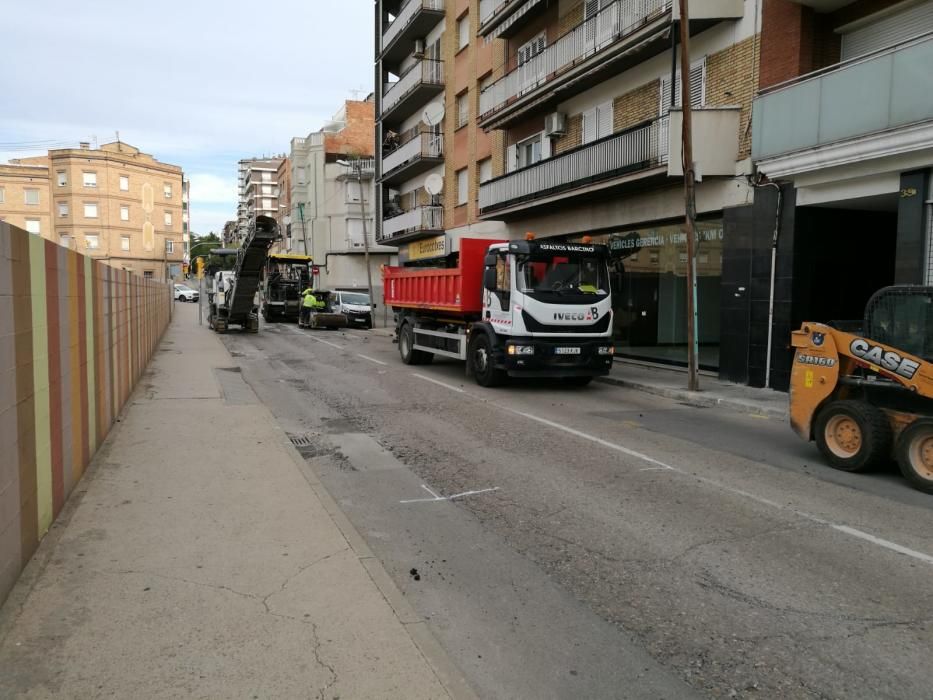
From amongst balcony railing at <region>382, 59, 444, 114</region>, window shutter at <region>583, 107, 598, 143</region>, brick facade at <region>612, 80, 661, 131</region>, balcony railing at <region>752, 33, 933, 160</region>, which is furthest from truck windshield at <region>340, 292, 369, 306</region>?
balcony railing at <region>752, 33, 933, 160</region>

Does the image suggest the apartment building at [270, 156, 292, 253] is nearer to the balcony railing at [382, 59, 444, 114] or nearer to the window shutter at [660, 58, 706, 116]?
the balcony railing at [382, 59, 444, 114]

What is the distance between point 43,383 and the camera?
460 centimetres

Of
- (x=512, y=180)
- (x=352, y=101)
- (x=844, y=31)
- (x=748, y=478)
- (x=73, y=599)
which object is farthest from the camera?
(x=352, y=101)

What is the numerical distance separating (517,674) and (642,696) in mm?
559

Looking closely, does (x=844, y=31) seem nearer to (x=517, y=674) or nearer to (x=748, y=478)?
(x=748, y=478)

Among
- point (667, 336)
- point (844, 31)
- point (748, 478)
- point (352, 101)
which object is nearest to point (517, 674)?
point (748, 478)

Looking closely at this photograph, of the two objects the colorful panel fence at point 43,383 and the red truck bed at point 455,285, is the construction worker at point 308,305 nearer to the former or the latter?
the red truck bed at point 455,285

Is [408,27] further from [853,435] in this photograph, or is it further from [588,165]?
[853,435]

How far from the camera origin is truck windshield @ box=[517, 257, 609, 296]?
12.7 meters

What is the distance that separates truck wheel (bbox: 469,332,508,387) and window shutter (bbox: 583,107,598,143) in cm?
810

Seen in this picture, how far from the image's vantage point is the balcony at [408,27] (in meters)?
29.5

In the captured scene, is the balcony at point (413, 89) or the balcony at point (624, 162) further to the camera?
the balcony at point (413, 89)

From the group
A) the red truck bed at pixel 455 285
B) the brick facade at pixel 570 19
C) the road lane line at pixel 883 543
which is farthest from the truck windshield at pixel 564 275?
the brick facade at pixel 570 19

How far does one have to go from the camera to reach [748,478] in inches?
269
